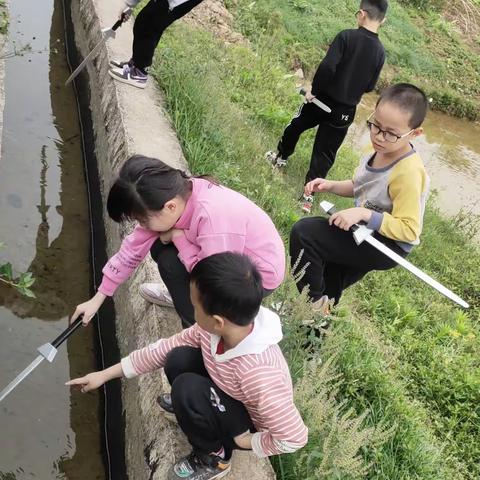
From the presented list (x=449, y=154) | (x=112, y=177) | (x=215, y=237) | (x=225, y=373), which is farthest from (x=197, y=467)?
(x=449, y=154)

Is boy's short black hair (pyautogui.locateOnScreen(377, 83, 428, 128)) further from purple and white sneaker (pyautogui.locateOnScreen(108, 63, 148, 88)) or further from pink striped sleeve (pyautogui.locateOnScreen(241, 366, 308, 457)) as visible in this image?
purple and white sneaker (pyautogui.locateOnScreen(108, 63, 148, 88))

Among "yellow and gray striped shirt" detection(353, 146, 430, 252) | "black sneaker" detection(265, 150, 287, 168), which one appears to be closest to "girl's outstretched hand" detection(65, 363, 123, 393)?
"yellow and gray striped shirt" detection(353, 146, 430, 252)

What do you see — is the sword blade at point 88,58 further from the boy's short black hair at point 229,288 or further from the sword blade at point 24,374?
the boy's short black hair at point 229,288

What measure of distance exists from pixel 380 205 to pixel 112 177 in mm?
1859

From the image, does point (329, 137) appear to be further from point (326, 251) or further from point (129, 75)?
point (326, 251)

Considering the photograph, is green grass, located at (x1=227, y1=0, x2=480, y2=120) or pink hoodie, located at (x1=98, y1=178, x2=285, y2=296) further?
green grass, located at (x1=227, y1=0, x2=480, y2=120)

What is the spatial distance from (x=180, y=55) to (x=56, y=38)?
5.04 ft

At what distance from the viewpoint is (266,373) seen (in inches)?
78.8

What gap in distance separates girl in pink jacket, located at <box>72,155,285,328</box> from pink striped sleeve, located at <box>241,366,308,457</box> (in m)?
0.60

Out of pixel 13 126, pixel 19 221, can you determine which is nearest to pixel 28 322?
pixel 19 221

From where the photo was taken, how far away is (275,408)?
6.45 ft

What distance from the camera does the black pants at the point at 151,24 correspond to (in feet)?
15.1

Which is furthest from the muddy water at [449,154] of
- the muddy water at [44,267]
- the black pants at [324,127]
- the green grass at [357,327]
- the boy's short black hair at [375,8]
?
the muddy water at [44,267]

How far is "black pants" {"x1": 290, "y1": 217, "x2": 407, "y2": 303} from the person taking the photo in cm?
298
